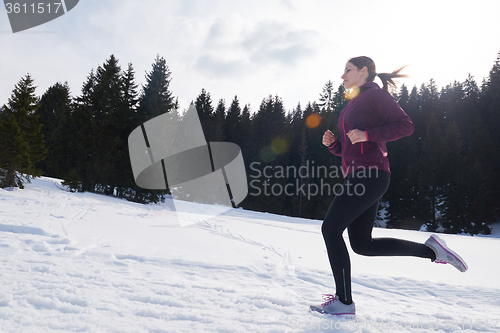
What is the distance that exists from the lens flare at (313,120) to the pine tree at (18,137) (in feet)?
108

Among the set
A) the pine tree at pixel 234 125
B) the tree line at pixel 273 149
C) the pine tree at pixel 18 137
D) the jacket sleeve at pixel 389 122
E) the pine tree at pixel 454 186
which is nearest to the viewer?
the jacket sleeve at pixel 389 122

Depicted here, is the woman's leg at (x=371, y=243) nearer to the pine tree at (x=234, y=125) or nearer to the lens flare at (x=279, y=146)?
the lens flare at (x=279, y=146)

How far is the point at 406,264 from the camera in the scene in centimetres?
369

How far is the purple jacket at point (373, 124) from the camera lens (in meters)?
1.71

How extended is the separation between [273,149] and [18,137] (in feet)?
91.9

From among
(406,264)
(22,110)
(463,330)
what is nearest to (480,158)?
(406,264)

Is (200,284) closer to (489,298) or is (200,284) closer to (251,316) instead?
(251,316)

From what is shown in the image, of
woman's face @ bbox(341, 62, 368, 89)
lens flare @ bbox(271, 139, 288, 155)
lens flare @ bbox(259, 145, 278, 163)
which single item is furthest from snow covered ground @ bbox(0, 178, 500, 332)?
lens flare @ bbox(271, 139, 288, 155)

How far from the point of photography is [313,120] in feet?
130

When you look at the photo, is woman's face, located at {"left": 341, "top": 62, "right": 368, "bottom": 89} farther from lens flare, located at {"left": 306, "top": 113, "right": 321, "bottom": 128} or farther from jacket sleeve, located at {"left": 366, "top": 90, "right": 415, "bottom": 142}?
lens flare, located at {"left": 306, "top": 113, "right": 321, "bottom": 128}

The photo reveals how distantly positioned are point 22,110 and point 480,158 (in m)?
37.2
